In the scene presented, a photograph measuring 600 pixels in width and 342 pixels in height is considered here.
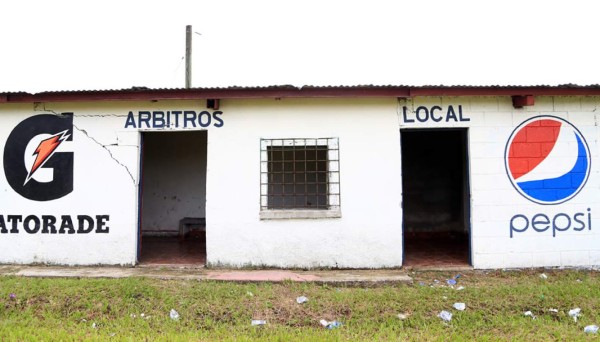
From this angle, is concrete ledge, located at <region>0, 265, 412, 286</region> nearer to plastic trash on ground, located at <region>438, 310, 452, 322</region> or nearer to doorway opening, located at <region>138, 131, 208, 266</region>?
plastic trash on ground, located at <region>438, 310, 452, 322</region>

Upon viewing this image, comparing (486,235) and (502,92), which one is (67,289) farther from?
(502,92)

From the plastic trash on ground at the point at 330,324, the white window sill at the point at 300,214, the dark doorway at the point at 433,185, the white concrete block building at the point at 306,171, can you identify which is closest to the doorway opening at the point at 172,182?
the white concrete block building at the point at 306,171

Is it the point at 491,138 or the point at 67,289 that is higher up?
the point at 491,138

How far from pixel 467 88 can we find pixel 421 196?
4.84m

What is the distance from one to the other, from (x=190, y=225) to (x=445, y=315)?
745 centimetres

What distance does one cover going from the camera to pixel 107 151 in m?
7.02

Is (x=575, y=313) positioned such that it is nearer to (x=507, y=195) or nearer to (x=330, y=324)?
(x=507, y=195)

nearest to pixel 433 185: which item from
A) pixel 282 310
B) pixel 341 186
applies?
pixel 341 186

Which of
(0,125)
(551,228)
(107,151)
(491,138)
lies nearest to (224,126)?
(107,151)

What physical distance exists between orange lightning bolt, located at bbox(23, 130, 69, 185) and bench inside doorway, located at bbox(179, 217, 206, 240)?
4.04 metres

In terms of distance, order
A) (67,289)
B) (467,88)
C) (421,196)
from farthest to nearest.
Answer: (421,196) < (467,88) < (67,289)

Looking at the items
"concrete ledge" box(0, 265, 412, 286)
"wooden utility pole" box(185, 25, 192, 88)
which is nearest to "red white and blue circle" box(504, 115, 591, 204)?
"concrete ledge" box(0, 265, 412, 286)

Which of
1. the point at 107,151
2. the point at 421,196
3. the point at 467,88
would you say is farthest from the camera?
the point at 421,196

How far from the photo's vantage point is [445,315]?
4.73 meters
